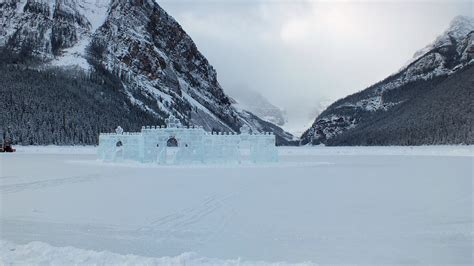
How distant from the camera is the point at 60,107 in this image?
13800cm

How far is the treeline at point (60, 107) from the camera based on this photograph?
12031cm

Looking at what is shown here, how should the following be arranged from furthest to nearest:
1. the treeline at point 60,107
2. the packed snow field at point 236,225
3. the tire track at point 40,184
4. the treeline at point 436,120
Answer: the treeline at point 60,107, the treeline at point 436,120, the tire track at point 40,184, the packed snow field at point 236,225

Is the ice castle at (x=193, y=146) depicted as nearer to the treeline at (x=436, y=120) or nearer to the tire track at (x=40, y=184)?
the tire track at (x=40, y=184)

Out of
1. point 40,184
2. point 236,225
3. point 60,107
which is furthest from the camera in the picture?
point 60,107

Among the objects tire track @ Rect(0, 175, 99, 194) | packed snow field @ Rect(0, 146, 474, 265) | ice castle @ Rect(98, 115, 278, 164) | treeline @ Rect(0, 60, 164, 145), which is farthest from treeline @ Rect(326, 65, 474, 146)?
tire track @ Rect(0, 175, 99, 194)

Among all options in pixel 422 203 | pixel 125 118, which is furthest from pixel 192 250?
pixel 125 118

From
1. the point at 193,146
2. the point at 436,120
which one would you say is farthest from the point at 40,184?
the point at 436,120

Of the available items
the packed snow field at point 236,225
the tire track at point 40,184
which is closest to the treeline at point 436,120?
the packed snow field at point 236,225

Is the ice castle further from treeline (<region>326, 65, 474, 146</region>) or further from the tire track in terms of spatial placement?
treeline (<region>326, 65, 474, 146</region>)

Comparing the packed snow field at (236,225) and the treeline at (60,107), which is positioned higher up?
the treeline at (60,107)

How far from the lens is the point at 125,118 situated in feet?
544

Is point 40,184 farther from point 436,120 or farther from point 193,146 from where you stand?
point 436,120

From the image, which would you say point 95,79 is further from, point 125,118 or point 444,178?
point 444,178

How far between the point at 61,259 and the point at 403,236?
8726 millimetres
